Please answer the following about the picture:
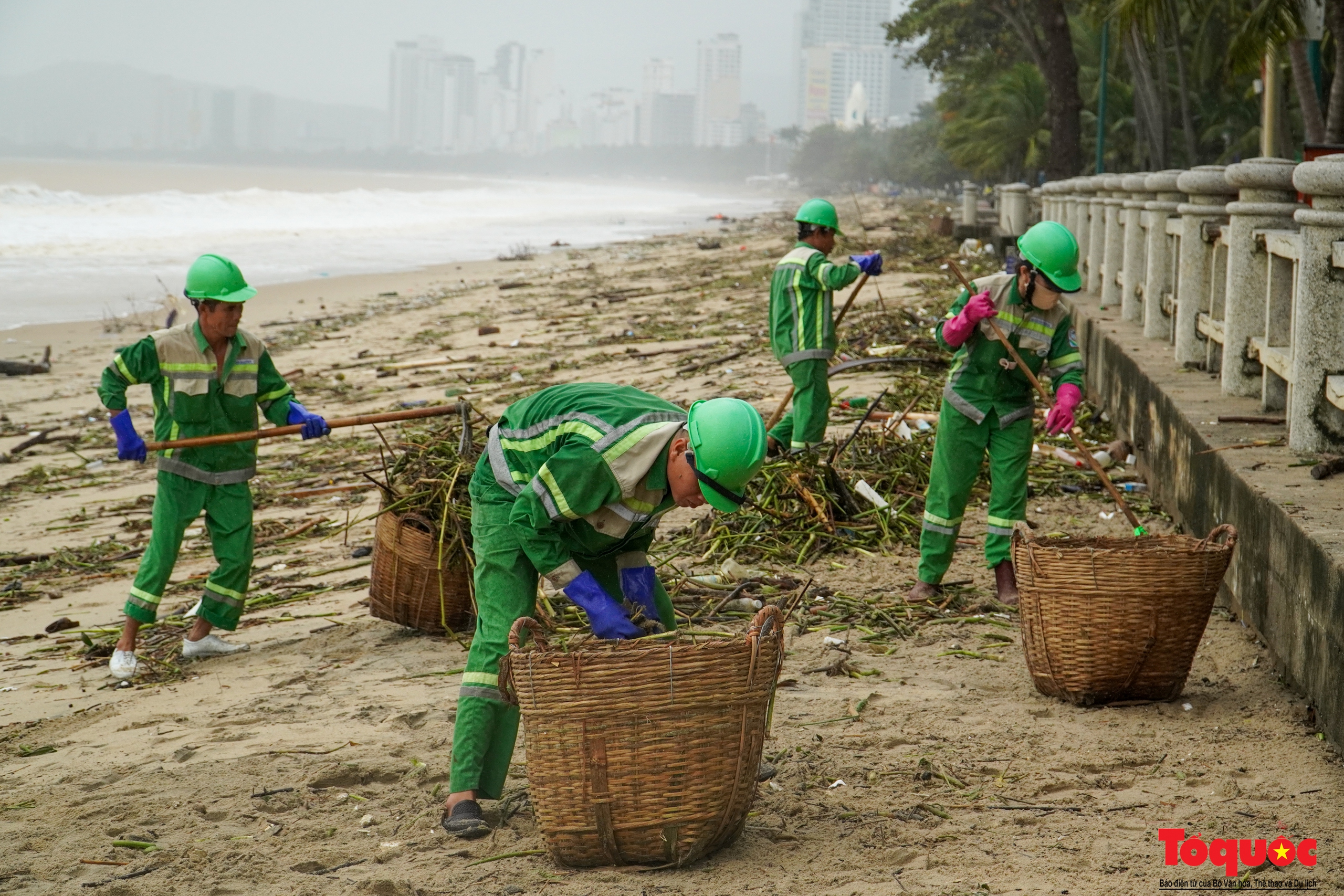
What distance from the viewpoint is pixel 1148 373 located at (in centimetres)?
767

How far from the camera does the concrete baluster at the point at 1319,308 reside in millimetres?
5035

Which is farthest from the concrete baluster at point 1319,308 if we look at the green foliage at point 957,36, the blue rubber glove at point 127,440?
the green foliage at point 957,36

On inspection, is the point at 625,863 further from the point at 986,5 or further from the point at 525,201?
the point at 525,201

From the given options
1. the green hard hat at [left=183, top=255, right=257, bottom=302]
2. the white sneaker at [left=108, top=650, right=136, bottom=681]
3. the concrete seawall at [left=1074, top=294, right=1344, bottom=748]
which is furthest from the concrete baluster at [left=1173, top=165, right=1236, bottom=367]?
the white sneaker at [left=108, top=650, right=136, bottom=681]

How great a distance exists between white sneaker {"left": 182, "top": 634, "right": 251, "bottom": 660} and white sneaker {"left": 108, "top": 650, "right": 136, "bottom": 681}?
228mm

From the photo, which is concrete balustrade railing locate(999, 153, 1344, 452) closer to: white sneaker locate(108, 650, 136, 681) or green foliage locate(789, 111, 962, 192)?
white sneaker locate(108, 650, 136, 681)

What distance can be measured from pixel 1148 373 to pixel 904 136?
112m

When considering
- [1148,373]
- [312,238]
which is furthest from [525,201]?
[1148,373]

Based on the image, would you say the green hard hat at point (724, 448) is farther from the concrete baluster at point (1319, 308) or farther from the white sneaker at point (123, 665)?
the white sneaker at point (123, 665)

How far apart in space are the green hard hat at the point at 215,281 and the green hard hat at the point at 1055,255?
3257mm

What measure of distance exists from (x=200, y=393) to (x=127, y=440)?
13.8 inches

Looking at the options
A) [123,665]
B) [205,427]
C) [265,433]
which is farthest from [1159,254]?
[123,665]

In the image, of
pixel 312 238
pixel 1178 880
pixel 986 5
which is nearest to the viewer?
pixel 1178 880

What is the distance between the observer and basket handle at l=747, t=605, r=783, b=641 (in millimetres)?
3443
